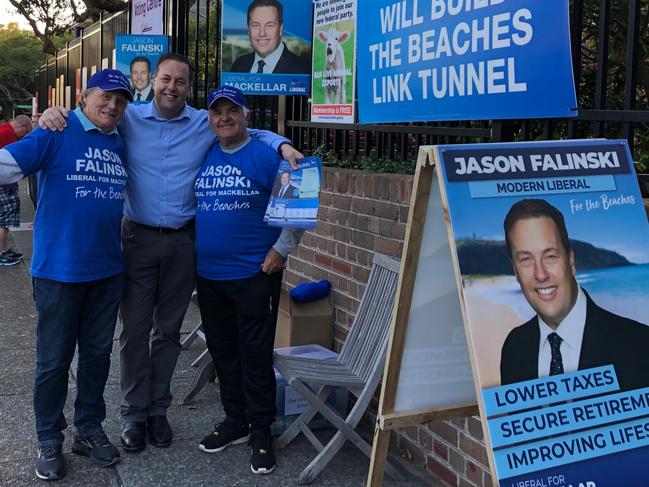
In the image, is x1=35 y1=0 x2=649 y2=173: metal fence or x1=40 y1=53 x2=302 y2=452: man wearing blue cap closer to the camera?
x1=35 y1=0 x2=649 y2=173: metal fence

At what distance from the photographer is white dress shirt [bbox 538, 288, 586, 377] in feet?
7.85

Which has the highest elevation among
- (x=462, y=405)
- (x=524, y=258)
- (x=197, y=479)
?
(x=524, y=258)

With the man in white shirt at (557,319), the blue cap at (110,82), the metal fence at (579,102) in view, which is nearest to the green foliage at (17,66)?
the metal fence at (579,102)

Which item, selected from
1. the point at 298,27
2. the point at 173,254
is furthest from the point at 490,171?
the point at 298,27

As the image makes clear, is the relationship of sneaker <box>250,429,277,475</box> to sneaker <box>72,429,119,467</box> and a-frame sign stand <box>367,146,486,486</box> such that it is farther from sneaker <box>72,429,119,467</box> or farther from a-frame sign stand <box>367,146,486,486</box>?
a-frame sign stand <box>367,146,486,486</box>

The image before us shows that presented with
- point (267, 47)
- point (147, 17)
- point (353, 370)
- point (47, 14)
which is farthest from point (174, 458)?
point (47, 14)

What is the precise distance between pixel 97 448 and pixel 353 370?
1.37 m

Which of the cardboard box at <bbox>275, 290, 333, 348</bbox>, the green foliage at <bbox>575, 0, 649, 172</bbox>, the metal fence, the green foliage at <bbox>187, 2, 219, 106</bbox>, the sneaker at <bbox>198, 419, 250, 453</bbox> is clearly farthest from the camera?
the green foliage at <bbox>187, 2, 219, 106</bbox>

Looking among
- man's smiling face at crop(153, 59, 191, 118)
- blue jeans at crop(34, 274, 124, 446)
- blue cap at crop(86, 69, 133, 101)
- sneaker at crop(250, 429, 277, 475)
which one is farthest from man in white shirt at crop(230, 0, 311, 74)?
sneaker at crop(250, 429, 277, 475)

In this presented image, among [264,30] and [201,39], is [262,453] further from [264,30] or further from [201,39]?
[201,39]

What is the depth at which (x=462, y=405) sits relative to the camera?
277 centimetres

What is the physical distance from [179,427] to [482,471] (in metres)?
1.82

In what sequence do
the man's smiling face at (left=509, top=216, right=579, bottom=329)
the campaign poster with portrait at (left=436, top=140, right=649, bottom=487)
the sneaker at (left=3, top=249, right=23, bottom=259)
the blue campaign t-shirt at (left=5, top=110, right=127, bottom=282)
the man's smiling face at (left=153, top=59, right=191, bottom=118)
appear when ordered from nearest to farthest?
the campaign poster with portrait at (left=436, top=140, right=649, bottom=487)
the man's smiling face at (left=509, top=216, right=579, bottom=329)
the blue campaign t-shirt at (left=5, top=110, right=127, bottom=282)
the man's smiling face at (left=153, top=59, right=191, bottom=118)
the sneaker at (left=3, top=249, right=23, bottom=259)

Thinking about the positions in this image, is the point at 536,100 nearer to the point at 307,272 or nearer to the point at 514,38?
the point at 514,38
